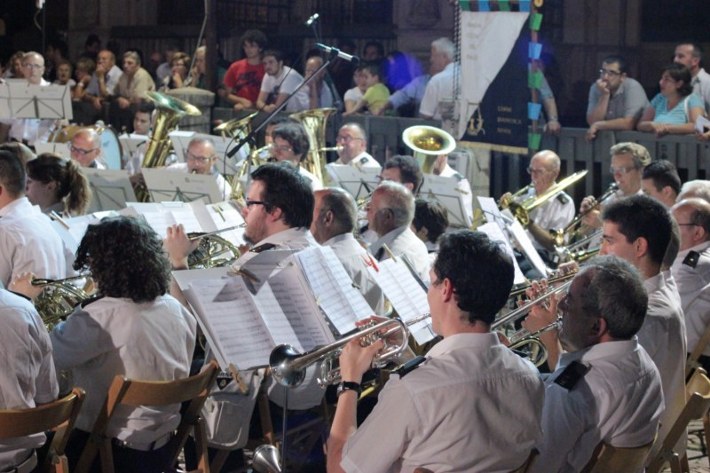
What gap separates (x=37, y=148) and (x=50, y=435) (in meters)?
6.25

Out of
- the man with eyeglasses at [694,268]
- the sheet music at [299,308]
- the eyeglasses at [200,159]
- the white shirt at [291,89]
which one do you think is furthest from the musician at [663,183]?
the white shirt at [291,89]

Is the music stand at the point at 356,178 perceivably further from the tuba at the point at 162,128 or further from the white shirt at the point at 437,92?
the white shirt at the point at 437,92

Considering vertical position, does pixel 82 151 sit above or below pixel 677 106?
below

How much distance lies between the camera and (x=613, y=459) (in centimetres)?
378

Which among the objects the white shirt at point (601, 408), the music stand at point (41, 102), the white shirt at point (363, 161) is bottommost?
the white shirt at point (601, 408)

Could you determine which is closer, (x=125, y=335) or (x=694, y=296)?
(x=125, y=335)

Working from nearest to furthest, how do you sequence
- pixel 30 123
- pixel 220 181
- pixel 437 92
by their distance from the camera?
pixel 220 181
pixel 437 92
pixel 30 123

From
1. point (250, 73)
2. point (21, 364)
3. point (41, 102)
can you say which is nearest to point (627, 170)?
point (21, 364)

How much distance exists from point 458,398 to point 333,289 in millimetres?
1264

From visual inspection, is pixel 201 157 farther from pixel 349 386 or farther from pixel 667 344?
pixel 349 386

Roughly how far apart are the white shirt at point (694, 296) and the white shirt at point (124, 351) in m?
2.65

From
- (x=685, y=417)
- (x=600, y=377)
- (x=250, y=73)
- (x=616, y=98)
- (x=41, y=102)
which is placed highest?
(x=250, y=73)

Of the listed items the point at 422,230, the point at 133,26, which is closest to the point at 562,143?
the point at 422,230

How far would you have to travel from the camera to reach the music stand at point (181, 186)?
8.29 m
